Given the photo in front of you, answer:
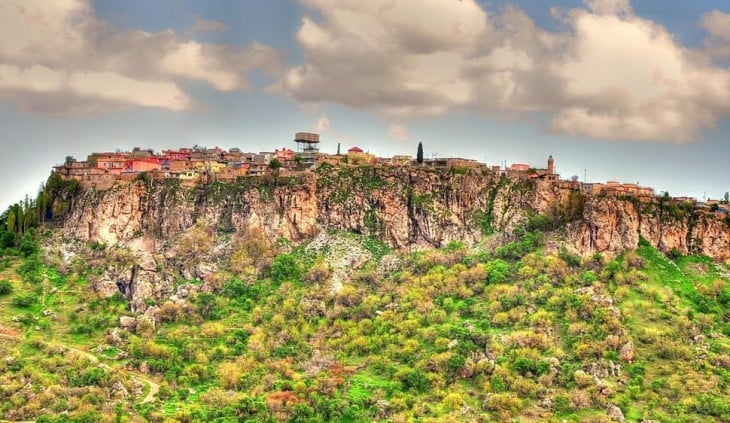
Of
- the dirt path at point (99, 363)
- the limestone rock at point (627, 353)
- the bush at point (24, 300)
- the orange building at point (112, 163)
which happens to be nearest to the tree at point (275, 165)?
the orange building at point (112, 163)

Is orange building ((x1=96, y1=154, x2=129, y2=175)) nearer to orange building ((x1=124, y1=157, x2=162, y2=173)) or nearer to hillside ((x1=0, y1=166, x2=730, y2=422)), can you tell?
orange building ((x1=124, y1=157, x2=162, y2=173))

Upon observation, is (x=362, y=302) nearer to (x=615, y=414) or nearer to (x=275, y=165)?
(x=275, y=165)

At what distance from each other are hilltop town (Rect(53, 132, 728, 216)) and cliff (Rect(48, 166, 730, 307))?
1309 millimetres

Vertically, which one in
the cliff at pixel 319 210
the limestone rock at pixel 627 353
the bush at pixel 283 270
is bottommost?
the limestone rock at pixel 627 353

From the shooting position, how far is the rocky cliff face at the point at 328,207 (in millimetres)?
92188

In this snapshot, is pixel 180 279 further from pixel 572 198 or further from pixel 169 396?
pixel 572 198

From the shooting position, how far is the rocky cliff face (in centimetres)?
9219

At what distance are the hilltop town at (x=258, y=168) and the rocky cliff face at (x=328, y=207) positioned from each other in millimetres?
1470

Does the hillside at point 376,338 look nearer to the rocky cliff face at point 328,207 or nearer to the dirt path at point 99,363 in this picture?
the dirt path at point 99,363

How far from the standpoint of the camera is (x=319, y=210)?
94.2 metres

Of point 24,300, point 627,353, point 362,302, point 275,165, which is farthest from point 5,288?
point 627,353

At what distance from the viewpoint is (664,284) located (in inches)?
3194

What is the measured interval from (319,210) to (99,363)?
27.3 metres

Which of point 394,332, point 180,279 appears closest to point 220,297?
point 180,279
